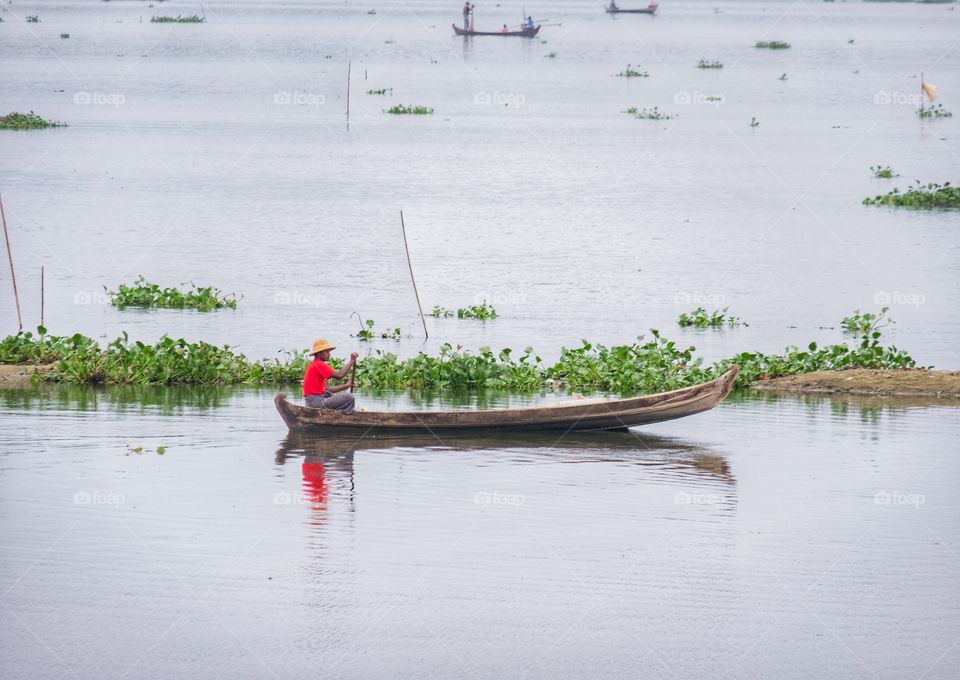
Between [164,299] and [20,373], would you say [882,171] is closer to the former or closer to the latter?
[164,299]

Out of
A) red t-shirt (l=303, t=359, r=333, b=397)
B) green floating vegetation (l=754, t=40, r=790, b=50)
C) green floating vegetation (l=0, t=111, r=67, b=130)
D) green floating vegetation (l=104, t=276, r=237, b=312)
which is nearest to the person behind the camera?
red t-shirt (l=303, t=359, r=333, b=397)

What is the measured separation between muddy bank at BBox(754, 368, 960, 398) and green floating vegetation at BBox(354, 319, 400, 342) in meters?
6.77

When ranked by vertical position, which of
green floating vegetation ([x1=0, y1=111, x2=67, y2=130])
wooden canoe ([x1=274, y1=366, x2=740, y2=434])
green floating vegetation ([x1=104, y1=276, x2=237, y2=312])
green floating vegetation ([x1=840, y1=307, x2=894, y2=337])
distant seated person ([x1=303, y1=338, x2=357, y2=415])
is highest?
→ green floating vegetation ([x1=0, y1=111, x2=67, y2=130])

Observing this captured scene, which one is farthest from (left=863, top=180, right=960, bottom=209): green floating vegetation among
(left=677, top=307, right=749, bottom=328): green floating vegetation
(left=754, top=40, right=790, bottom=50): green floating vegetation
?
(left=754, top=40, right=790, bottom=50): green floating vegetation

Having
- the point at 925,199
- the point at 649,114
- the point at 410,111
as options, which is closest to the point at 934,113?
the point at 649,114

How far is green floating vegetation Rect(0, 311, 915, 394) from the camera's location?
21406 mm

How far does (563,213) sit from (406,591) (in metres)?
32.2

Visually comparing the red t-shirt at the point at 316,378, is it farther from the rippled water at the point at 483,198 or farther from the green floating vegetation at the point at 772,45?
the green floating vegetation at the point at 772,45

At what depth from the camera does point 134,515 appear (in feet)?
48.0

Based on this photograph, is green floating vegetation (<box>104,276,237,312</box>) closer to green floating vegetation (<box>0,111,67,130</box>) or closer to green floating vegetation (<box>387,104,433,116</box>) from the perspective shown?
green floating vegetation (<box>0,111,67,130</box>)

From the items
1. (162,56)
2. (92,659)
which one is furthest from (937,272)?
(162,56)

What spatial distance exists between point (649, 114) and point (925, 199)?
3159cm

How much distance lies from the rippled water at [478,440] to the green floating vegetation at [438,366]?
650 mm

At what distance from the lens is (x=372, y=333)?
25.8 meters
